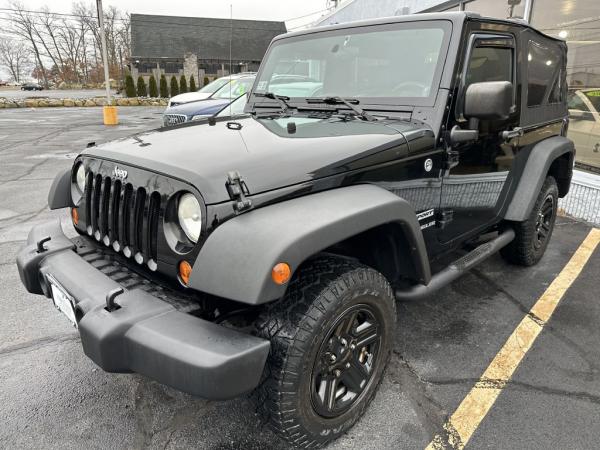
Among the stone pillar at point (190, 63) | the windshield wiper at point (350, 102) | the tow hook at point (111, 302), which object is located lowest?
the tow hook at point (111, 302)

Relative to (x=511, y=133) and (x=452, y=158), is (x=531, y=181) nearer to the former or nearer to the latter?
(x=511, y=133)

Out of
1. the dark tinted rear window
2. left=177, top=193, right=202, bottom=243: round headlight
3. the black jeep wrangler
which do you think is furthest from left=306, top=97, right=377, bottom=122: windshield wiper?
the dark tinted rear window

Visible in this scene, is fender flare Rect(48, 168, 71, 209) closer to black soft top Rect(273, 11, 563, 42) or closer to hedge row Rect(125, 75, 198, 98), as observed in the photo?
black soft top Rect(273, 11, 563, 42)

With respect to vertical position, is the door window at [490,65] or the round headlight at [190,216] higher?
the door window at [490,65]

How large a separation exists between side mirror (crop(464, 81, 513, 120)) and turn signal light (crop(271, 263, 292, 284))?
1.44m

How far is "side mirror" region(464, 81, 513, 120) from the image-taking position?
2238 mm

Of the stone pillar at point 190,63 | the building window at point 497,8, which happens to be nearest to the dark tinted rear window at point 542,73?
the building window at point 497,8

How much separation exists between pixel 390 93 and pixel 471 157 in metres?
0.63

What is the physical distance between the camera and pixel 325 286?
1.82m

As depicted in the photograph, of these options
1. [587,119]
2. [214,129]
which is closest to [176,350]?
[214,129]

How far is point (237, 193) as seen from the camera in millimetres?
1682

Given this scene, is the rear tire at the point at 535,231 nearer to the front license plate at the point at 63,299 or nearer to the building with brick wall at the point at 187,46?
the front license plate at the point at 63,299

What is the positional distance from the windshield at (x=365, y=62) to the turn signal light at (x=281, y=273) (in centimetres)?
148

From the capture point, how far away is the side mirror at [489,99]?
224cm
